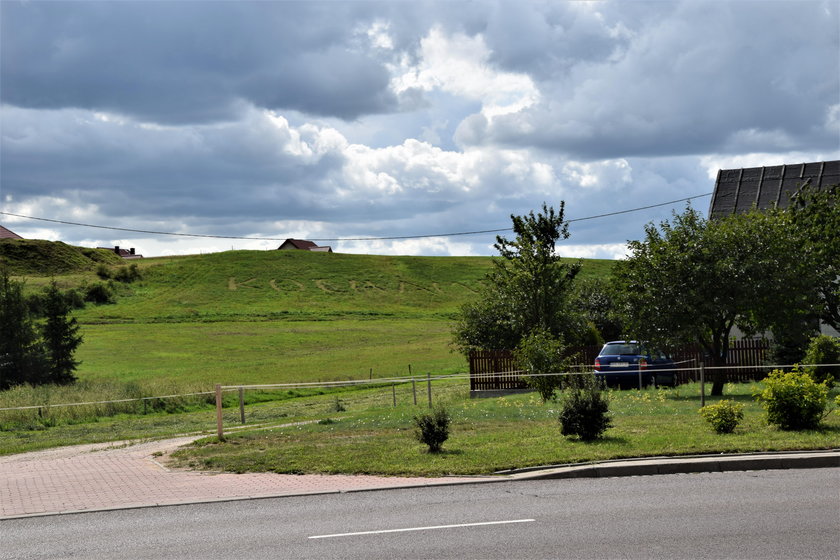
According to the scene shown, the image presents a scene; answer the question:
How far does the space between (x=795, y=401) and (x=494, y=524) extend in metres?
8.09

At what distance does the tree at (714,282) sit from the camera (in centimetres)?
2414

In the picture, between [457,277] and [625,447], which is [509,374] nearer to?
[625,447]

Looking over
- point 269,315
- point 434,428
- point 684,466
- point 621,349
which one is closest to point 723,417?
point 684,466

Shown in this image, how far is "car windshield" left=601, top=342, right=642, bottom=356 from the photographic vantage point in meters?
29.0

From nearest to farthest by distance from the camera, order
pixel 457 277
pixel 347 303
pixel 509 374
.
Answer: pixel 509 374 → pixel 347 303 → pixel 457 277

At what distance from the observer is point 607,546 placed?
8.12m

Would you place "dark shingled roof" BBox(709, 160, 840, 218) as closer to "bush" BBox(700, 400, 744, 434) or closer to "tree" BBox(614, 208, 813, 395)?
"tree" BBox(614, 208, 813, 395)

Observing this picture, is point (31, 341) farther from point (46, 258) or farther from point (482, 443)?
point (46, 258)

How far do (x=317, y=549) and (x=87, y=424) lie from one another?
19783mm

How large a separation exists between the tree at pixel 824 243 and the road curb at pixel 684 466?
15.1 m

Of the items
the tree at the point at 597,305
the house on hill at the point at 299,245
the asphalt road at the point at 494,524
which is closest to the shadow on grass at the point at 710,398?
the asphalt road at the point at 494,524

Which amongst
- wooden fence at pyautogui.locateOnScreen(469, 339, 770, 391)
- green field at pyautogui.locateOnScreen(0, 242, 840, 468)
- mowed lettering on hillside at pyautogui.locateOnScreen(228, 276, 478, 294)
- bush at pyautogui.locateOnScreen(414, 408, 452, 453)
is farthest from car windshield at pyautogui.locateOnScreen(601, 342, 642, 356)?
mowed lettering on hillside at pyautogui.locateOnScreen(228, 276, 478, 294)

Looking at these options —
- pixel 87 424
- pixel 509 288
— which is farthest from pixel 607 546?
pixel 509 288

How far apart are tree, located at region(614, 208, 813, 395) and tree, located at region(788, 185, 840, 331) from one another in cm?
242
